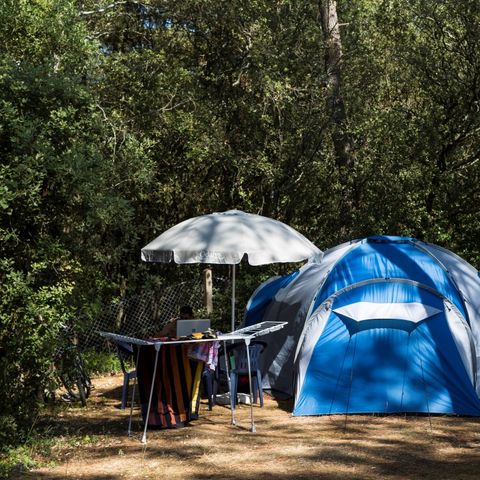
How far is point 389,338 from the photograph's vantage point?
30.5 feet

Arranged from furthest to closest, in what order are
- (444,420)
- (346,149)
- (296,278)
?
1. (346,149)
2. (296,278)
3. (444,420)

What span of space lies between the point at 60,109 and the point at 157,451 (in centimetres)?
319

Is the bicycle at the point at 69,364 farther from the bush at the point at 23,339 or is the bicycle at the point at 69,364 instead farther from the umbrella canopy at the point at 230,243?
the umbrella canopy at the point at 230,243

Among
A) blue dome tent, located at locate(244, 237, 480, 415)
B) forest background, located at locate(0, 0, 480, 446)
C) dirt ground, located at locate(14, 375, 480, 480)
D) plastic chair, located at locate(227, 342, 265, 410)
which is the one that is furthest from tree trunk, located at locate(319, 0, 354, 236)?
dirt ground, located at locate(14, 375, 480, 480)

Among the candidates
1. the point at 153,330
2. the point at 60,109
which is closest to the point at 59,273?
the point at 60,109

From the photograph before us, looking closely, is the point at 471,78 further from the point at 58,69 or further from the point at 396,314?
the point at 58,69

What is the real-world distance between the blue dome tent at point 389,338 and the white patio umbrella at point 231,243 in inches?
25.6

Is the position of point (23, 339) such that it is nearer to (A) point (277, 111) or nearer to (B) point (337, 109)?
(A) point (277, 111)

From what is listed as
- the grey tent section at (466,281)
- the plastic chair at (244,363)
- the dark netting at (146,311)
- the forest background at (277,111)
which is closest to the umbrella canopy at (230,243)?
the plastic chair at (244,363)

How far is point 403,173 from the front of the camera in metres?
14.0

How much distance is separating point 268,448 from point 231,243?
2413 millimetres

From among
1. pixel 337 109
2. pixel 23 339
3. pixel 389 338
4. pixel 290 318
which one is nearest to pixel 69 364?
pixel 23 339

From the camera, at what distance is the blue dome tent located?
29.9 feet

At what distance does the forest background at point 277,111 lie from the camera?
13.5 metres
